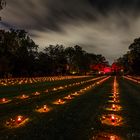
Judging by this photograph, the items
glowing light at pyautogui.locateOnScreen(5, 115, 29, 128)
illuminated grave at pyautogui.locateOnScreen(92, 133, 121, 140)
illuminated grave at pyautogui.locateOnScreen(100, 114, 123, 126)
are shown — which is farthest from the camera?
illuminated grave at pyautogui.locateOnScreen(100, 114, 123, 126)

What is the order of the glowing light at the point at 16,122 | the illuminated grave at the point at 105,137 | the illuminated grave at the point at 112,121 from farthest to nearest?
the illuminated grave at the point at 112,121
the glowing light at the point at 16,122
the illuminated grave at the point at 105,137

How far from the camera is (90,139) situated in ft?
25.5

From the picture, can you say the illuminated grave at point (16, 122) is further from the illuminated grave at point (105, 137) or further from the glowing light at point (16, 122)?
the illuminated grave at point (105, 137)

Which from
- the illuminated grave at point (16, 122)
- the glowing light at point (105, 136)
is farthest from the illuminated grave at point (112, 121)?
the illuminated grave at point (16, 122)

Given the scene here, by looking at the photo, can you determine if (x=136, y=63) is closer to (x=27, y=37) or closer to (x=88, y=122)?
(x=27, y=37)

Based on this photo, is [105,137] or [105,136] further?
[105,136]

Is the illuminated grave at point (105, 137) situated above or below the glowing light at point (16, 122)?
below

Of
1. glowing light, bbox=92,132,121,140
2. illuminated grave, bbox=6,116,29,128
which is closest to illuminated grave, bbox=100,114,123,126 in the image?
glowing light, bbox=92,132,121,140

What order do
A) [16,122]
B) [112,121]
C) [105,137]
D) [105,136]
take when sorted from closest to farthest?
1. [105,137]
2. [105,136]
3. [16,122]
4. [112,121]

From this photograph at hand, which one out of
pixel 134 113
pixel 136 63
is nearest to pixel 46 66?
pixel 136 63

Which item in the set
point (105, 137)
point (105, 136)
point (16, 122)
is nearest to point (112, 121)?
point (105, 136)

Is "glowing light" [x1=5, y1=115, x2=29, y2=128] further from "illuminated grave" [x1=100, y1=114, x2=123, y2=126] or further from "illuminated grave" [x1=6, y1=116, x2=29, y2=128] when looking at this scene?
"illuminated grave" [x1=100, y1=114, x2=123, y2=126]

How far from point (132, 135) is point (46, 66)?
103 metres

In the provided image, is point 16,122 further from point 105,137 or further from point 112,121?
point 112,121
